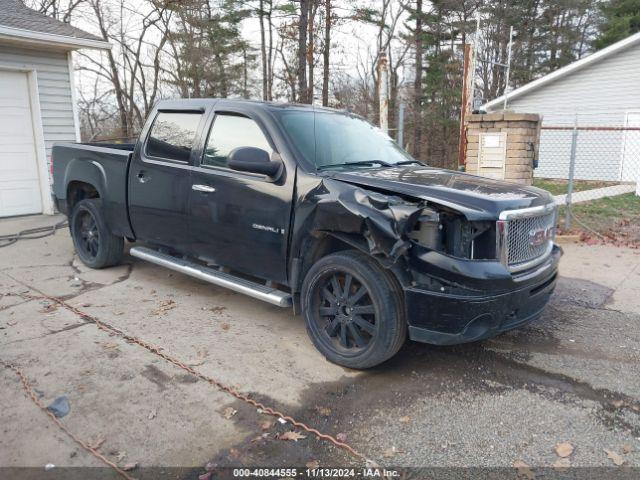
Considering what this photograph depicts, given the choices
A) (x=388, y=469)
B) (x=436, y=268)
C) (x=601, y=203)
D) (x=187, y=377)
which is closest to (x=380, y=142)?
(x=436, y=268)

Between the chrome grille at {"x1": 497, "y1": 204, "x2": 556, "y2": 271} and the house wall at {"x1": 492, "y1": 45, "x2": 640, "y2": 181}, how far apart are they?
14.6 metres

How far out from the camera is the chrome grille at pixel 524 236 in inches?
130

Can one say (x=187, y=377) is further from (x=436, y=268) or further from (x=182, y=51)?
(x=182, y=51)

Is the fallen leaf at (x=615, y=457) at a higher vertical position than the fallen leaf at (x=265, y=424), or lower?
lower

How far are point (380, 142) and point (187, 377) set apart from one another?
2.77 m

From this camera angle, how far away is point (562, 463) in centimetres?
267

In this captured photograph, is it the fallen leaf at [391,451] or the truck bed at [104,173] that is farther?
the truck bed at [104,173]

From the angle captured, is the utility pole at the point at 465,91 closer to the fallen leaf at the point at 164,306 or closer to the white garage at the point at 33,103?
the fallen leaf at the point at 164,306

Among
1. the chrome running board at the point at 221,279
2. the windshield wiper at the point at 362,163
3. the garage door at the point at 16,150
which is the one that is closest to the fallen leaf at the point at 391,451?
the chrome running board at the point at 221,279

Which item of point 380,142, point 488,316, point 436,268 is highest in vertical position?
point 380,142

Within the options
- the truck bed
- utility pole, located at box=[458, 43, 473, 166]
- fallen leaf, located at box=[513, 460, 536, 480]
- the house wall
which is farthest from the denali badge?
the house wall

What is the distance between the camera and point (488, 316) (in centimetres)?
325

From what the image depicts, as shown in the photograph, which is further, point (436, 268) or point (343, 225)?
point (343, 225)

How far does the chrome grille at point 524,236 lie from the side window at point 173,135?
2.89 meters
